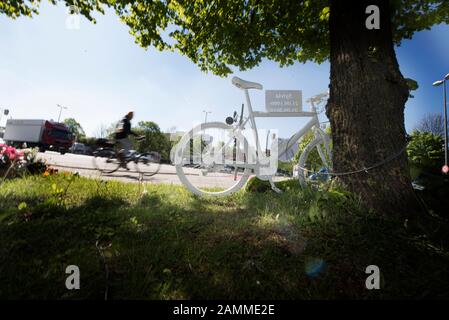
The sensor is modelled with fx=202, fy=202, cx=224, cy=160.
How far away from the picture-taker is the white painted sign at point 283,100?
3986 mm

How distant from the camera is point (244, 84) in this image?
12.8 feet

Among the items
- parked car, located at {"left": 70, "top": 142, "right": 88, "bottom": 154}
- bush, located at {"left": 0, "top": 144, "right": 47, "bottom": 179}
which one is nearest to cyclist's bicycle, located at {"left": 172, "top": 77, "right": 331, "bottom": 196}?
bush, located at {"left": 0, "top": 144, "right": 47, "bottom": 179}

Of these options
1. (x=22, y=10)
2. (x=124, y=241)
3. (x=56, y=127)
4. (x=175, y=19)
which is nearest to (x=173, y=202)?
(x=124, y=241)

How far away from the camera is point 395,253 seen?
5.74 feet

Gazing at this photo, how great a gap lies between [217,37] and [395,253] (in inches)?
203

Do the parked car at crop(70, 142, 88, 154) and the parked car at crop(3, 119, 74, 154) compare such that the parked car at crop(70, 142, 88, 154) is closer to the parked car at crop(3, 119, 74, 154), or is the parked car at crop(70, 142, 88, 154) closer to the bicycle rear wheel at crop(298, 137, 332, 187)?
the parked car at crop(3, 119, 74, 154)

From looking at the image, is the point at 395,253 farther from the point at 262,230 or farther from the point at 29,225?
the point at 29,225

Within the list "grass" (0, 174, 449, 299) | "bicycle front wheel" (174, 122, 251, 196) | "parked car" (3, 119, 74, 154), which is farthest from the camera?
"parked car" (3, 119, 74, 154)

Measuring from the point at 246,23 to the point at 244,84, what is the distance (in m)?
1.83

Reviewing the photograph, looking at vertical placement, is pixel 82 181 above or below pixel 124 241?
above
